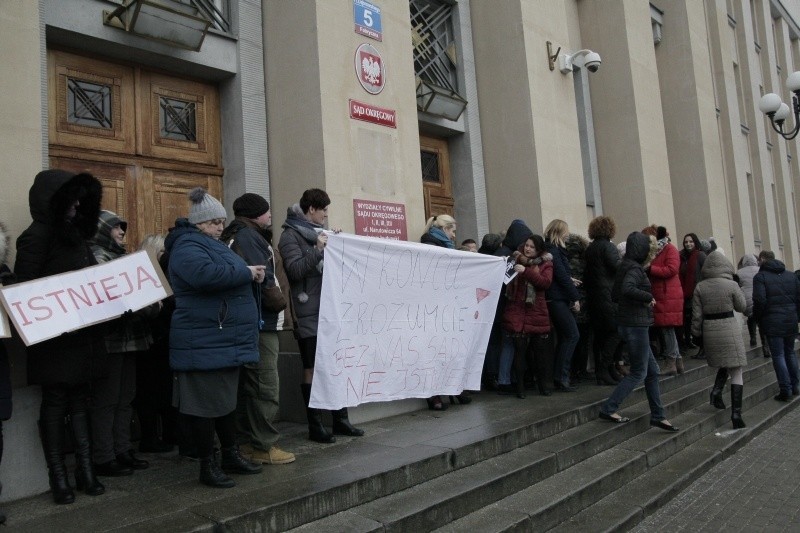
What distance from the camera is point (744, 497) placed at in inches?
205

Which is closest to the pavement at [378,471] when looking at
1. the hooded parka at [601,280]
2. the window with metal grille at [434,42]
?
the hooded parka at [601,280]

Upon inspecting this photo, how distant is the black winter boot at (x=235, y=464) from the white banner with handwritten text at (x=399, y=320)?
888mm

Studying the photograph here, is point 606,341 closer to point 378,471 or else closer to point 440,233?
point 440,233

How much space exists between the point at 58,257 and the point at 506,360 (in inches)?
181

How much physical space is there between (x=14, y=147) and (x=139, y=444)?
93.3 inches

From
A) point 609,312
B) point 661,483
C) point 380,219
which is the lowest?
point 661,483

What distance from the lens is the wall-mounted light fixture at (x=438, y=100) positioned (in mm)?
8922

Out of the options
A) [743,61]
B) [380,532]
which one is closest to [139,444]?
[380,532]

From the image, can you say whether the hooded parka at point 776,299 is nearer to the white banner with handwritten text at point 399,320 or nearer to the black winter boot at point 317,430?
the white banner with handwritten text at point 399,320

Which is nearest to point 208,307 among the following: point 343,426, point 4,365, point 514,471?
point 4,365

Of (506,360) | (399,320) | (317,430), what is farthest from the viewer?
(506,360)

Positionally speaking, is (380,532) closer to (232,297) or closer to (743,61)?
(232,297)

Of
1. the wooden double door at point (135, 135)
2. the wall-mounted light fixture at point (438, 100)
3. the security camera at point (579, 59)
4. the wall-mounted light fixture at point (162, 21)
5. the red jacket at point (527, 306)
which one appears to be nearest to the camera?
the wooden double door at point (135, 135)

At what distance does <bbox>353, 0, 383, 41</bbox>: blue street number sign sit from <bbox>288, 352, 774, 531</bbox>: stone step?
4565mm
